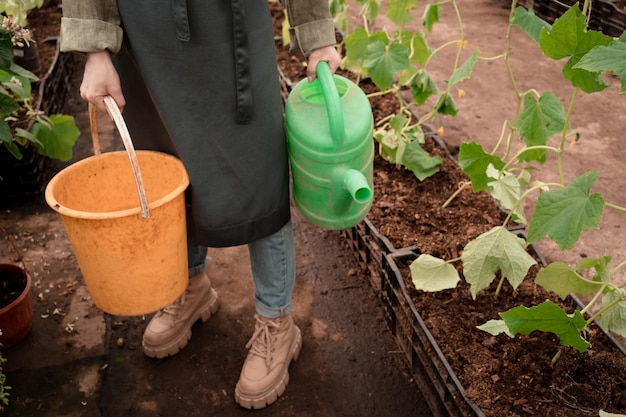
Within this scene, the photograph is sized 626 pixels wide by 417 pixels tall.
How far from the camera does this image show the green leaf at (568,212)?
4.63 ft

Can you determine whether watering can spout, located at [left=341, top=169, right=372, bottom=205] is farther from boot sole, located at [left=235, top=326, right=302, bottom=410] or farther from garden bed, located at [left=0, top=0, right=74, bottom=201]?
garden bed, located at [left=0, top=0, right=74, bottom=201]

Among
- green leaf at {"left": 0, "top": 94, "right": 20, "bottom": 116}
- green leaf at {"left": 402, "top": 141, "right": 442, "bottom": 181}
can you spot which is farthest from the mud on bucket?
green leaf at {"left": 402, "top": 141, "right": 442, "bottom": 181}

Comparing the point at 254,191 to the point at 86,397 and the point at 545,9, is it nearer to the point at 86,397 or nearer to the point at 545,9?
the point at 86,397

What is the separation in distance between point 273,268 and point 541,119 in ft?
2.96

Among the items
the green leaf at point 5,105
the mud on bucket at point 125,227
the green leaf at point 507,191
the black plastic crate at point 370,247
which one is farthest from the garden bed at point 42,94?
the green leaf at point 507,191

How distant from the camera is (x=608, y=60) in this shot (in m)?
1.26

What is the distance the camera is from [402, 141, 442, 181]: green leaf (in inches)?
103

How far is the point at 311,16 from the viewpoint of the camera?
5.26 feet

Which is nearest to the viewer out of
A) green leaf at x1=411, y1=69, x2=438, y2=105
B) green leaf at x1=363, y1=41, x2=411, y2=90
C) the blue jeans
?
the blue jeans

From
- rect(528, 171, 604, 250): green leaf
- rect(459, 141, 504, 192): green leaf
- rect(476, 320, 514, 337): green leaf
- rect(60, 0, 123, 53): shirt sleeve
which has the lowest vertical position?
rect(476, 320, 514, 337): green leaf

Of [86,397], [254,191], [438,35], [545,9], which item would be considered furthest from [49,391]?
[545,9]

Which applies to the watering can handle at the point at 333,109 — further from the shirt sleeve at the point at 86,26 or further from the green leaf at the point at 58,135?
the green leaf at the point at 58,135

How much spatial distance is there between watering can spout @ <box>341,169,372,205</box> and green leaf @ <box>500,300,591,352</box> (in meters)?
0.41

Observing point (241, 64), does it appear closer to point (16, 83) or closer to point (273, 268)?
point (273, 268)
